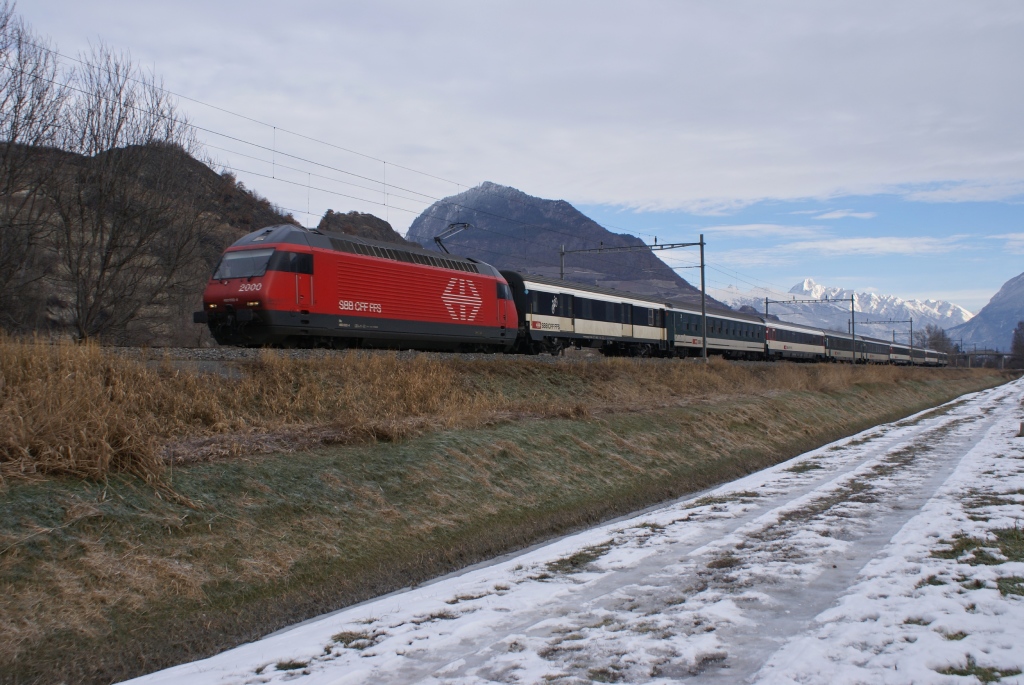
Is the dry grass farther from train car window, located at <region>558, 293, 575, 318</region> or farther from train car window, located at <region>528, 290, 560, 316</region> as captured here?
train car window, located at <region>558, 293, 575, 318</region>

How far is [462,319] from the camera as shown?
23.8 metres

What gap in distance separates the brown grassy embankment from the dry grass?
0.04m

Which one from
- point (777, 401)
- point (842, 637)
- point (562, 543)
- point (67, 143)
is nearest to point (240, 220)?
point (67, 143)

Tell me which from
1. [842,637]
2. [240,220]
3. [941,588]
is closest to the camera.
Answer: [842,637]

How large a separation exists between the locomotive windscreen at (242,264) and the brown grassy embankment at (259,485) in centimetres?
378

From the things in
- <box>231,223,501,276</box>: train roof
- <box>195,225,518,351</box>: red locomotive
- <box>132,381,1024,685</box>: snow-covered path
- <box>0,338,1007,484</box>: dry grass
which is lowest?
<box>132,381,1024,685</box>: snow-covered path

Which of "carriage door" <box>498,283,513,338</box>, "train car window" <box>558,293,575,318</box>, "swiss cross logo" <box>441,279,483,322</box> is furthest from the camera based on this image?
"train car window" <box>558,293,575,318</box>

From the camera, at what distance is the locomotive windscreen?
1773 centimetres

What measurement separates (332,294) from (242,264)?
7.43ft

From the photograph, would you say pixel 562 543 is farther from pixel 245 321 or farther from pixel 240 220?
pixel 240 220

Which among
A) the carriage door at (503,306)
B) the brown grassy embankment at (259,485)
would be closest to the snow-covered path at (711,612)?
the brown grassy embankment at (259,485)

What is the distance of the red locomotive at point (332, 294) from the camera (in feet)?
57.9

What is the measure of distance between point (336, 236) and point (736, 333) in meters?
38.6

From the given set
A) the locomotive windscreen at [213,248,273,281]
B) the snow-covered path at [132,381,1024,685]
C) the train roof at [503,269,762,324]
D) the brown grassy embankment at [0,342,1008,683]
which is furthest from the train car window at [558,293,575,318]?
the snow-covered path at [132,381,1024,685]
